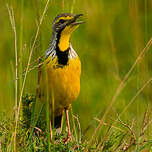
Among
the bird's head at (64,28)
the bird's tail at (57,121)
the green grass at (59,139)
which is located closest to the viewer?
the green grass at (59,139)

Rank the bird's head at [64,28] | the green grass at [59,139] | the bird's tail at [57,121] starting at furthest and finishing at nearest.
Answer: the bird's tail at [57,121], the bird's head at [64,28], the green grass at [59,139]

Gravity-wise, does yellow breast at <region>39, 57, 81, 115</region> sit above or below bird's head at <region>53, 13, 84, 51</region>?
below

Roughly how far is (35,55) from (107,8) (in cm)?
517

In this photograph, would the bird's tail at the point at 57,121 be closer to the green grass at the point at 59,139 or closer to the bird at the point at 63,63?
the bird at the point at 63,63

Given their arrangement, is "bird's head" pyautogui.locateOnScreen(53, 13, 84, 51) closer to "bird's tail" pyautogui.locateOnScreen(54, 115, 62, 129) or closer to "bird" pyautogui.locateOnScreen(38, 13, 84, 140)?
"bird" pyautogui.locateOnScreen(38, 13, 84, 140)

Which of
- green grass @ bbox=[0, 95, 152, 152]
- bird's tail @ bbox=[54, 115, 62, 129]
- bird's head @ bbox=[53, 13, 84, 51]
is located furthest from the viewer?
bird's tail @ bbox=[54, 115, 62, 129]

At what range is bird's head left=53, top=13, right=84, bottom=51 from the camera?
145 inches

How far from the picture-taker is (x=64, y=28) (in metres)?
3.73

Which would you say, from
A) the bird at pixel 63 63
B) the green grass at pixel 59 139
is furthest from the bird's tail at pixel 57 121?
the green grass at pixel 59 139

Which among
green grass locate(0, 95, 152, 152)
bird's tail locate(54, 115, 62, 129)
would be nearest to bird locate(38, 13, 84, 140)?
bird's tail locate(54, 115, 62, 129)

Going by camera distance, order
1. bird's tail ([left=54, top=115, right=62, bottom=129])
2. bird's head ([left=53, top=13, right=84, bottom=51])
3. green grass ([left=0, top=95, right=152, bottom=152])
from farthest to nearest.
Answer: bird's tail ([left=54, top=115, right=62, bottom=129]) < bird's head ([left=53, top=13, right=84, bottom=51]) < green grass ([left=0, top=95, right=152, bottom=152])

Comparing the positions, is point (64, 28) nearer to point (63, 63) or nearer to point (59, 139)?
point (63, 63)

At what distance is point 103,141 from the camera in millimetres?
3135

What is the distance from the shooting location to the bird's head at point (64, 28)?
3690 mm
